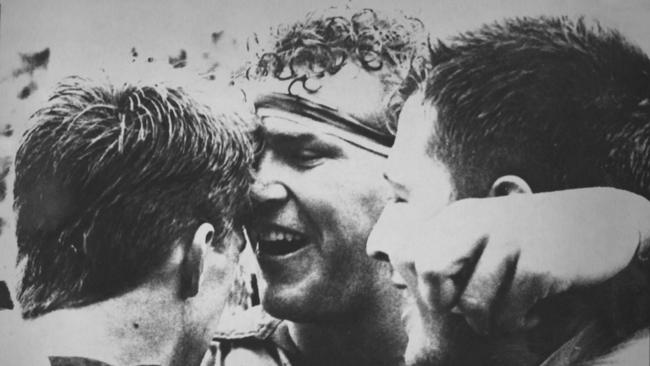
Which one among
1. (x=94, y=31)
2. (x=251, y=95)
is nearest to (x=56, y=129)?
(x=94, y=31)

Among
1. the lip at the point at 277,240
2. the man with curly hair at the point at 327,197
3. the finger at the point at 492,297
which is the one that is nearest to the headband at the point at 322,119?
the man with curly hair at the point at 327,197

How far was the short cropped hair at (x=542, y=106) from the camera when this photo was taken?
A: 165cm

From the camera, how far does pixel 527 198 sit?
5.38 ft

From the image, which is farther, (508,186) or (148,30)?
(148,30)

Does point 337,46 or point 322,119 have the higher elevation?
point 337,46

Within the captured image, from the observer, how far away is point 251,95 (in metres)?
1.76

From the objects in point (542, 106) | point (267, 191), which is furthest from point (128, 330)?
point (542, 106)

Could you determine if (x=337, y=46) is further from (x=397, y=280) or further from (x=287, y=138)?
(x=397, y=280)

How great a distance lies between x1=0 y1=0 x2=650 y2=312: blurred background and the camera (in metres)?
→ 1.71

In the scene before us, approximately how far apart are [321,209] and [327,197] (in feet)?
0.10

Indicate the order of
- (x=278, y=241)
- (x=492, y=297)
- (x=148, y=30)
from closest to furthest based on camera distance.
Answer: (x=492, y=297)
(x=278, y=241)
(x=148, y=30)

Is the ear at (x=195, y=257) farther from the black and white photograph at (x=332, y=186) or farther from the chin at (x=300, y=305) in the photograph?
the chin at (x=300, y=305)

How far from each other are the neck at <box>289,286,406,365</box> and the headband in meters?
0.34

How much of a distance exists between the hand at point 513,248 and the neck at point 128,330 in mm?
548
